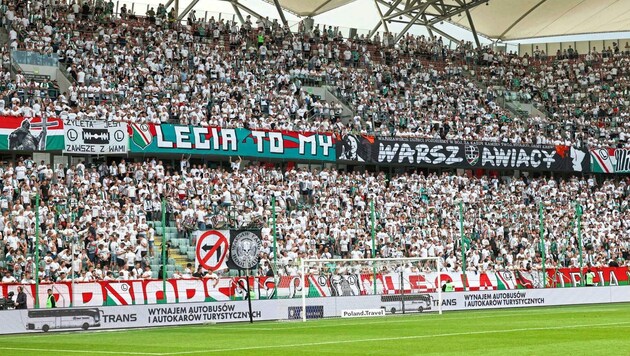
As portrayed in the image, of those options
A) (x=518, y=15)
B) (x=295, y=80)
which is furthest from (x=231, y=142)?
(x=518, y=15)

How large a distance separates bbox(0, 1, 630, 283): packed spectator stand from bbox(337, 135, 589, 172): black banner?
2.43 feet

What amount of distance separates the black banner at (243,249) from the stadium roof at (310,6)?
40133 mm

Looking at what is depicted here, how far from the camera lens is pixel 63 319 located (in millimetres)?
27859

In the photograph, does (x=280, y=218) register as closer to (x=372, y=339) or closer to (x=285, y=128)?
(x=285, y=128)

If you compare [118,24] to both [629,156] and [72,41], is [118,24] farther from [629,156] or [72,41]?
[629,156]

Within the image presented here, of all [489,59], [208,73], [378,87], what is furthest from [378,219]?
[489,59]

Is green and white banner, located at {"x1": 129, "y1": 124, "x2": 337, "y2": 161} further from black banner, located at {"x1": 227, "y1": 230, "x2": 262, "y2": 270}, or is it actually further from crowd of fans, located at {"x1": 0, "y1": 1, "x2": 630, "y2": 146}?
black banner, located at {"x1": 227, "y1": 230, "x2": 262, "y2": 270}

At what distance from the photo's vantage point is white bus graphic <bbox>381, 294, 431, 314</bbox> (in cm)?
3306

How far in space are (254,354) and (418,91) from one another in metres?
41.0

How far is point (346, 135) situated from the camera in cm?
4966

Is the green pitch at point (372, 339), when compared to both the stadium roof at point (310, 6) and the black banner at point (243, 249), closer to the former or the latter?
the black banner at point (243, 249)

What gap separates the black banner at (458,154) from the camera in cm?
5019

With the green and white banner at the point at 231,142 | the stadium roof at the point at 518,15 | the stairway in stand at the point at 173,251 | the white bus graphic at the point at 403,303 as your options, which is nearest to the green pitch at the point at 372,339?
the white bus graphic at the point at 403,303

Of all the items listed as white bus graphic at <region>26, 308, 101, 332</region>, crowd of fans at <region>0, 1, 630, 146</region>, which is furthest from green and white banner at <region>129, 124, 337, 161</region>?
white bus graphic at <region>26, 308, 101, 332</region>
